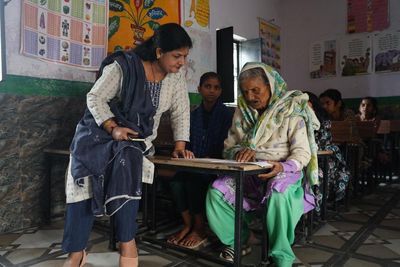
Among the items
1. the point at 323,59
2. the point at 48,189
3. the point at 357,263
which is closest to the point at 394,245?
the point at 357,263

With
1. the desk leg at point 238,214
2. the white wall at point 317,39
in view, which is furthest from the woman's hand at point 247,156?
the white wall at point 317,39

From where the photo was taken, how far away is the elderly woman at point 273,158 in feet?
5.63

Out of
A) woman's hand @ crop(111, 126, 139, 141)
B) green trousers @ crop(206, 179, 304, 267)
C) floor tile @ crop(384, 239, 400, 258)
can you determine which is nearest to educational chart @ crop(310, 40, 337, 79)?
floor tile @ crop(384, 239, 400, 258)

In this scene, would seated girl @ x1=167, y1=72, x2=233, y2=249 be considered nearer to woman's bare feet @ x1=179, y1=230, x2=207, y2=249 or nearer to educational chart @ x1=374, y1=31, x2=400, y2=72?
woman's bare feet @ x1=179, y1=230, x2=207, y2=249

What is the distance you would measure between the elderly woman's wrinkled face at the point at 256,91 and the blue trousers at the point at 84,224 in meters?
0.87

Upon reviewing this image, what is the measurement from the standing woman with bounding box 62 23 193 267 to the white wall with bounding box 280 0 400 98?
4.66m

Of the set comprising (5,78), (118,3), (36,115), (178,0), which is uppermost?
(178,0)

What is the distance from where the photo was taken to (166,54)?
5.32ft

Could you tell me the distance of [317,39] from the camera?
19.5 ft

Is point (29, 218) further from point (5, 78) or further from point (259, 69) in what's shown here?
point (259, 69)

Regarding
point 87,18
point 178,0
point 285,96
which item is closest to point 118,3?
point 87,18

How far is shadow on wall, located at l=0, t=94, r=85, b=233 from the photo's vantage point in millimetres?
2438

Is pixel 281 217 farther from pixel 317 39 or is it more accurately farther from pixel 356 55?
pixel 317 39

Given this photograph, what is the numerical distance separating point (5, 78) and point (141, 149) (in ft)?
4.67
